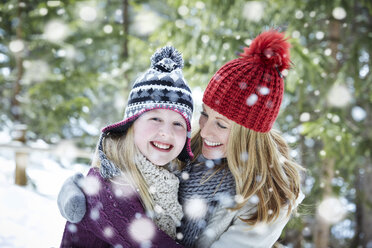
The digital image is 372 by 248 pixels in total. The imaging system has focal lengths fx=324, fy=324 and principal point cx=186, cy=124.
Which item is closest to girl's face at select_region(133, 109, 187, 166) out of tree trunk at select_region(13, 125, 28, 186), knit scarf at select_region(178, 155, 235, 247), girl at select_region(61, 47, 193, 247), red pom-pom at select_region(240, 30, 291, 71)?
girl at select_region(61, 47, 193, 247)

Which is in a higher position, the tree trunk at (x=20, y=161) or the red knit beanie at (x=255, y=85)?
the red knit beanie at (x=255, y=85)

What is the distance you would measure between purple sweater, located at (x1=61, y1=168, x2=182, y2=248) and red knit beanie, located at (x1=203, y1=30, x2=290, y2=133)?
2.62 ft

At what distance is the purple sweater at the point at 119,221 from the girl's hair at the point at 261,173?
0.53 m

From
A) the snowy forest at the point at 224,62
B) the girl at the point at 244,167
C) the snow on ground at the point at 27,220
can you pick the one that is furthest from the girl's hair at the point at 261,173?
the snow on ground at the point at 27,220

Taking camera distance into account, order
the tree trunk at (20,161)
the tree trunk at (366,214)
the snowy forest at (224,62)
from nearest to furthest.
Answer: the snowy forest at (224,62), the tree trunk at (20,161), the tree trunk at (366,214)

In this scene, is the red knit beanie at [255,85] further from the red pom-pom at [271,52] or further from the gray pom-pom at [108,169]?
the gray pom-pom at [108,169]

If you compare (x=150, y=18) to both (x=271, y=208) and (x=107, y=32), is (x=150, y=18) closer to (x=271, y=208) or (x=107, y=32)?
(x=271, y=208)

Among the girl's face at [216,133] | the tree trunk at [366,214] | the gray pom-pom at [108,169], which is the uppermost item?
the girl's face at [216,133]

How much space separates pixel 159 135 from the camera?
2.01 meters

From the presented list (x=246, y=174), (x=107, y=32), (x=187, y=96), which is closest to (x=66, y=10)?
(x=107, y=32)

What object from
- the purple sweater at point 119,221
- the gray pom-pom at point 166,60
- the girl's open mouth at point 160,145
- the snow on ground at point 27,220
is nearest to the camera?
the purple sweater at point 119,221

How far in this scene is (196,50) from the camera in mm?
3938

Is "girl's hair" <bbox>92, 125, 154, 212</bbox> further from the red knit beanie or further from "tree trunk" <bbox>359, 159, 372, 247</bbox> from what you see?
"tree trunk" <bbox>359, 159, 372, 247</bbox>

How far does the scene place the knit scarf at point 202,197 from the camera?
206 centimetres
